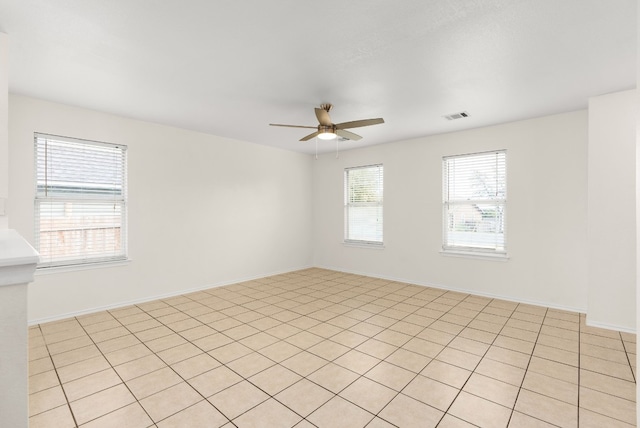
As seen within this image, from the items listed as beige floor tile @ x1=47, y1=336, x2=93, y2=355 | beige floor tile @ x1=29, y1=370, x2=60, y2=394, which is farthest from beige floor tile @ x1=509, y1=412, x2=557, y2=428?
beige floor tile @ x1=47, y1=336, x2=93, y2=355

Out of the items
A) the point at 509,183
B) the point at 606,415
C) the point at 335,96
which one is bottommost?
the point at 606,415

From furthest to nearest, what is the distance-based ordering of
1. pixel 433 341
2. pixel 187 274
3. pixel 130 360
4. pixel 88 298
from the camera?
pixel 187 274, pixel 88 298, pixel 433 341, pixel 130 360

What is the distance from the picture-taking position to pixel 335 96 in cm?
344

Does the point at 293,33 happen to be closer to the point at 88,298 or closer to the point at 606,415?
the point at 606,415

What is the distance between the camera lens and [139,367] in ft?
8.57

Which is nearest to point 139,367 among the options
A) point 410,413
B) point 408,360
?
point 410,413

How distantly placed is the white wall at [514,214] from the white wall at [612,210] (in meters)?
0.42

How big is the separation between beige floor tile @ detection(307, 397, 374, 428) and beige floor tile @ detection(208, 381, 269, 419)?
42 cm

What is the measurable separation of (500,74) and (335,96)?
1591mm

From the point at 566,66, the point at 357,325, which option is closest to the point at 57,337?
the point at 357,325

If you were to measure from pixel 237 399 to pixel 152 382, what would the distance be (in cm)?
73

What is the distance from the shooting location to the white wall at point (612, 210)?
3359 mm

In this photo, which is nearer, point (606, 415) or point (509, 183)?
point (606, 415)

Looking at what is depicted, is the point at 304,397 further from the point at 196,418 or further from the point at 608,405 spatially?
the point at 608,405
